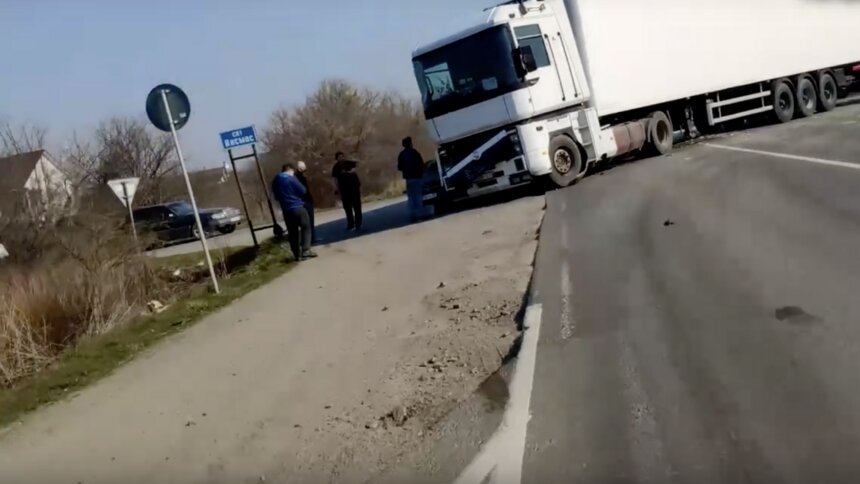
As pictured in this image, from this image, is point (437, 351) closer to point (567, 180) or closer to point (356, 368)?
point (356, 368)

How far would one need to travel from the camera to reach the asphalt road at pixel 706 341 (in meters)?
4.53

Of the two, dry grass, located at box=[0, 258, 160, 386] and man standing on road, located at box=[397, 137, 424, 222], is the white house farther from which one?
man standing on road, located at box=[397, 137, 424, 222]

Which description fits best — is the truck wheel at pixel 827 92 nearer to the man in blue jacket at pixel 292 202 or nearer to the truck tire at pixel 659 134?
the truck tire at pixel 659 134

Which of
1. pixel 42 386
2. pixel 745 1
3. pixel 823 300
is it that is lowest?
pixel 823 300

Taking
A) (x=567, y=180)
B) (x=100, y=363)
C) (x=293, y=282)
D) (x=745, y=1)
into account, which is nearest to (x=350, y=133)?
(x=745, y=1)

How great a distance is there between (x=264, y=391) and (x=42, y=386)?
115 inches

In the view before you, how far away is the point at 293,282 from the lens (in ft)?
42.0

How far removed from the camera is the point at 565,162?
17891 millimetres

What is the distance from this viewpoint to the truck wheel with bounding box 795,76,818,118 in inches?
1025

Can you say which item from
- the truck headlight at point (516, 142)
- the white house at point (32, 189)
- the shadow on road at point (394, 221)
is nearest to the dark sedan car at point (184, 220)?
the white house at point (32, 189)

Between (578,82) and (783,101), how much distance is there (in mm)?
10459

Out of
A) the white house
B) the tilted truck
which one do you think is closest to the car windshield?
the white house

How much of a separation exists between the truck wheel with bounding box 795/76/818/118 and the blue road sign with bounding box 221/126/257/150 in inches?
647

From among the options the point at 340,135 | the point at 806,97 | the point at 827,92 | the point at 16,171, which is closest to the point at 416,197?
the point at 16,171
